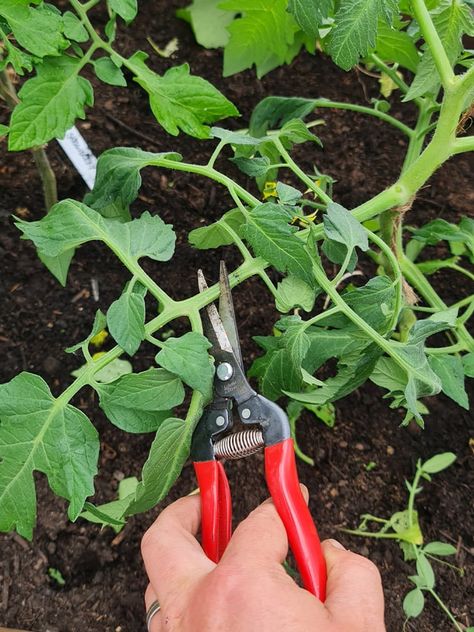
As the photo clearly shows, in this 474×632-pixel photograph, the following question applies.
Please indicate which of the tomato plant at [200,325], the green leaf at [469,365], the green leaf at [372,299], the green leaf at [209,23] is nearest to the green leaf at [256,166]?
the tomato plant at [200,325]

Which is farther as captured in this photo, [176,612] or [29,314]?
[29,314]

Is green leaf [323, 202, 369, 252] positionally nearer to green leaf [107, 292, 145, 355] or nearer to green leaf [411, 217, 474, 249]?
green leaf [107, 292, 145, 355]

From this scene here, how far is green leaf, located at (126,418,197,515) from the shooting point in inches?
31.1

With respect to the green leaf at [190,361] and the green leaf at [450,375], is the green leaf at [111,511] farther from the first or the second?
the green leaf at [450,375]

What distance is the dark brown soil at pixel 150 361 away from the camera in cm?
115

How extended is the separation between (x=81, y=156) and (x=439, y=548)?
991 mm

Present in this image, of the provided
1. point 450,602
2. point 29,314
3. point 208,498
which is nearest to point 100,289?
point 29,314

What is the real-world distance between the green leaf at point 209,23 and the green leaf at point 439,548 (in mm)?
1148

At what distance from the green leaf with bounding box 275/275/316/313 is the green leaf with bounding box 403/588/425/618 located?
0.60 m

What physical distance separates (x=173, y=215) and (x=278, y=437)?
0.74 metres

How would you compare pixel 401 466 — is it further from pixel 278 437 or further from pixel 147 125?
pixel 147 125

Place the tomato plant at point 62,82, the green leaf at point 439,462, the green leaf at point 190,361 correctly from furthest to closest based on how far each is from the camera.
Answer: the green leaf at point 439,462 → the tomato plant at point 62,82 → the green leaf at point 190,361

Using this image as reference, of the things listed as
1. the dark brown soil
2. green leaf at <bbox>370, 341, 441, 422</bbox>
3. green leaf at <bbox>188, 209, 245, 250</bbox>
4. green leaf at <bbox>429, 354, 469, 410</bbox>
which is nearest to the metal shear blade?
green leaf at <bbox>188, 209, 245, 250</bbox>

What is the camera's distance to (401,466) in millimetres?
1263
